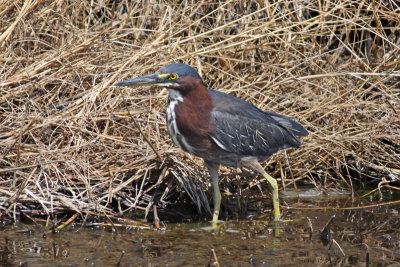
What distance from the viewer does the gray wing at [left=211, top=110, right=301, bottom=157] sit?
502 centimetres

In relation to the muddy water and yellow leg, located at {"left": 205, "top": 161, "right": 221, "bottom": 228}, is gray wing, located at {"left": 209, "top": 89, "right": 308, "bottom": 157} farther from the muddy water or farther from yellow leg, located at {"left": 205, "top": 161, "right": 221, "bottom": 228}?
the muddy water

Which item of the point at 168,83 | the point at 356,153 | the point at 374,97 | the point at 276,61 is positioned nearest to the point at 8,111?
the point at 168,83

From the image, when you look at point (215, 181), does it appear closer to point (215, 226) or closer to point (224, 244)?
point (215, 226)

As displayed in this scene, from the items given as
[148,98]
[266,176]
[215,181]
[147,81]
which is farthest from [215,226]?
[148,98]

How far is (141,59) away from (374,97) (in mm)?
2567

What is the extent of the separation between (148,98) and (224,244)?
1798 mm

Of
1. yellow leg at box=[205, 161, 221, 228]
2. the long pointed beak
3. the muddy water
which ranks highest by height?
the long pointed beak

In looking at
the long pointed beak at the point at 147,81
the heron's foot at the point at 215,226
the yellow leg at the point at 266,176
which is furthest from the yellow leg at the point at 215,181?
the long pointed beak at the point at 147,81

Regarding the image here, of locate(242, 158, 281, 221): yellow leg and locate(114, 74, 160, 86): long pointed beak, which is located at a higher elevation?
locate(114, 74, 160, 86): long pointed beak

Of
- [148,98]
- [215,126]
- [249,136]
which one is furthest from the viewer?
[148,98]

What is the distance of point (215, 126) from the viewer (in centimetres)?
500

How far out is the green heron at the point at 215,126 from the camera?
486cm

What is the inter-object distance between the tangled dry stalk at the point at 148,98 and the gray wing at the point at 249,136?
1.54 feet

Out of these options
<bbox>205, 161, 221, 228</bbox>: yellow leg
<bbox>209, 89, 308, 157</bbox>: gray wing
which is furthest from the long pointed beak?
<bbox>205, 161, 221, 228</bbox>: yellow leg
